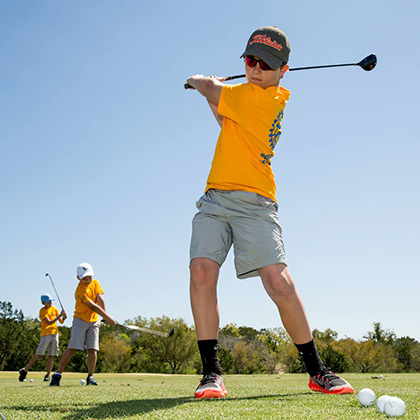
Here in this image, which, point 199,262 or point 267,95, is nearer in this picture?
point 199,262

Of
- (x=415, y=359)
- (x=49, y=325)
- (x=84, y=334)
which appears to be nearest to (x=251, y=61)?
(x=84, y=334)

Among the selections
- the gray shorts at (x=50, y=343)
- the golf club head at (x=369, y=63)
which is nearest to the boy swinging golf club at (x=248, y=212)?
the golf club head at (x=369, y=63)

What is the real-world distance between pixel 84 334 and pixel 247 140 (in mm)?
5296

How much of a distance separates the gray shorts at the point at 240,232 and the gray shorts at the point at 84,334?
479 centimetres

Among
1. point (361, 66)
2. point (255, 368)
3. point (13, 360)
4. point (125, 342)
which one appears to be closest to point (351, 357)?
point (255, 368)

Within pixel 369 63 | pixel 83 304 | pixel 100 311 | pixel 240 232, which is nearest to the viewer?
pixel 240 232

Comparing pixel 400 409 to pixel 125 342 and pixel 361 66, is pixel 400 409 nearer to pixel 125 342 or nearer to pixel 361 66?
pixel 361 66

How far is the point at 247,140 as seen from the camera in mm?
4000

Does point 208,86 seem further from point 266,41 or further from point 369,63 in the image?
point 369,63

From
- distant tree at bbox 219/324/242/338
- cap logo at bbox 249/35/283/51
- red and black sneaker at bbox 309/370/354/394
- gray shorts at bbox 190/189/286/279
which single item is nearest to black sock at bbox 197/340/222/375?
gray shorts at bbox 190/189/286/279

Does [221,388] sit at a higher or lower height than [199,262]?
lower

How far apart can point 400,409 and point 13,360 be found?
55550mm

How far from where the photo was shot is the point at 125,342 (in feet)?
178

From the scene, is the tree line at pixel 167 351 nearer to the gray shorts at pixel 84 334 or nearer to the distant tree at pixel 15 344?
the distant tree at pixel 15 344
